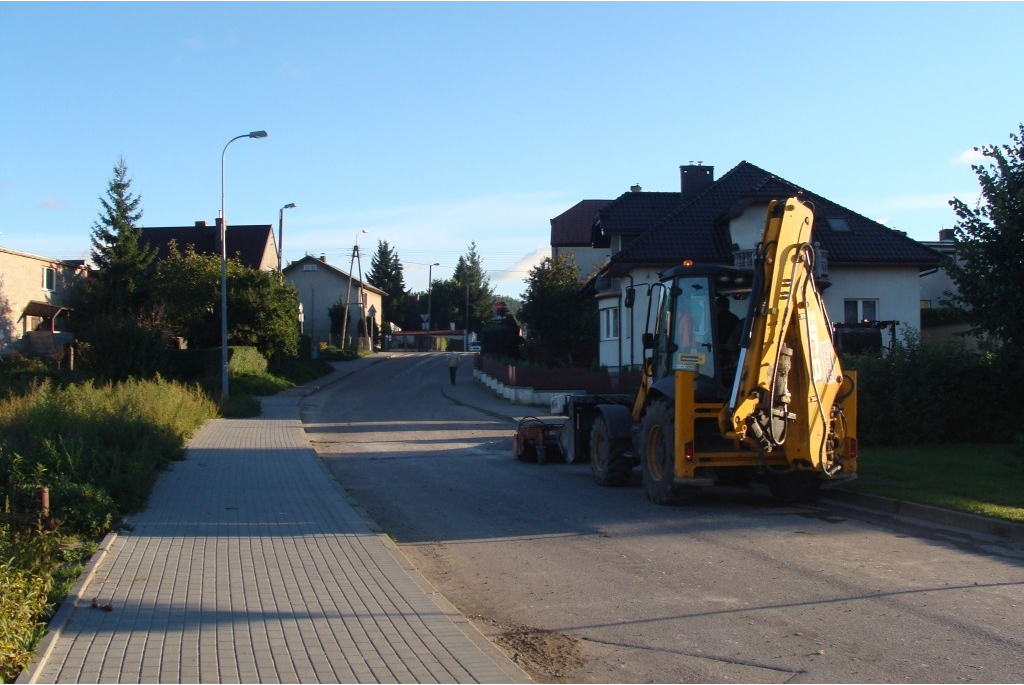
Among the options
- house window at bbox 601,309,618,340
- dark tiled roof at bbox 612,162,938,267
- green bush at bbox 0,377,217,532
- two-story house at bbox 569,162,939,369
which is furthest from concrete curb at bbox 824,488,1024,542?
house window at bbox 601,309,618,340

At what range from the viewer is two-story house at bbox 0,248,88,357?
46.0m

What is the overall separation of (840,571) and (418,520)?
528cm

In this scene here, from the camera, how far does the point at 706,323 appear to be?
41.0ft

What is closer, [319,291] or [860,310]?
[860,310]

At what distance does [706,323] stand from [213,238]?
232 feet

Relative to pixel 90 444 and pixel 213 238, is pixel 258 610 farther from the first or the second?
pixel 213 238

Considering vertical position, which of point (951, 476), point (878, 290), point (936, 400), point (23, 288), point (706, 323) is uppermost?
point (23, 288)

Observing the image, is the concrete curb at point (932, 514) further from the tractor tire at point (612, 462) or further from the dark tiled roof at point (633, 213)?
the dark tiled roof at point (633, 213)

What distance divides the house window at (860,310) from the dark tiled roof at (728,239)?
1401mm

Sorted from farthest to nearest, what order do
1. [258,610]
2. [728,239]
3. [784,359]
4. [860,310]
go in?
[728,239] → [860,310] → [784,359] → [258,610]

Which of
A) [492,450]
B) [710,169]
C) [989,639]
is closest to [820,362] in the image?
[989,639]

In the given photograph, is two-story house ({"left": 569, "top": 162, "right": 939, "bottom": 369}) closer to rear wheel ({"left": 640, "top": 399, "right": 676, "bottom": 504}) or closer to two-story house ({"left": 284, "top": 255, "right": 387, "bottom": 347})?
rear wheel ({"left": 640, "top": 399, "right": 676, "bottom": 504})

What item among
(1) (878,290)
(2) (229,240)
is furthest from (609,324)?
(2) (229,240)

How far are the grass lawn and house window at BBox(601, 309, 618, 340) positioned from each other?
17279mm
